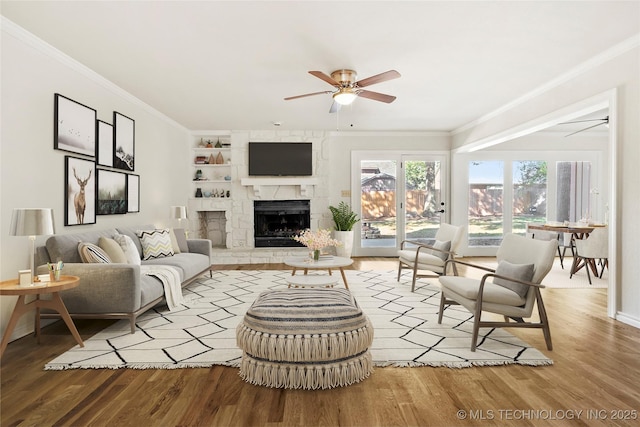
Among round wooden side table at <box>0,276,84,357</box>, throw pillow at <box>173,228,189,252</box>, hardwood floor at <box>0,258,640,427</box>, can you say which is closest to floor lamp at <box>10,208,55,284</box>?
round wooden side table at <box>0,276,84,357</box>

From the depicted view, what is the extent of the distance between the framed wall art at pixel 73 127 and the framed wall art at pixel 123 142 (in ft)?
1.51

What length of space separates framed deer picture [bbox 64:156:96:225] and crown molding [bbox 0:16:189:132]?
3.18ft

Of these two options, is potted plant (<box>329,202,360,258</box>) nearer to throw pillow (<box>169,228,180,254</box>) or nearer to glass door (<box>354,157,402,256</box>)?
glass door (<box>354,157,402,256</box>)

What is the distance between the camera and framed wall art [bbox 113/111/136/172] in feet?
15.3

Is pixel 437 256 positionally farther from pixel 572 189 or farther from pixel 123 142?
pixel 572 189

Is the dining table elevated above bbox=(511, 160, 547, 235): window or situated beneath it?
situated beneath

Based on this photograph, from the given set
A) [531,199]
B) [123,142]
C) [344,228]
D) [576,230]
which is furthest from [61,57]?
[531,199]

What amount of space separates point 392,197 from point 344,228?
1.32 meters

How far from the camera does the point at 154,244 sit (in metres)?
4.69

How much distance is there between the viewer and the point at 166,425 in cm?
188

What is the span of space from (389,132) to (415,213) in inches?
71.9

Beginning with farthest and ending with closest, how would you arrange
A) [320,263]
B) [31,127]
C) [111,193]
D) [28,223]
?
[111,193]
[320,263]
[31,127]
[28,223]

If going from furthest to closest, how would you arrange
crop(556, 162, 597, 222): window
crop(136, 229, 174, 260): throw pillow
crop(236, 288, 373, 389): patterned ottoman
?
crop(556, 162, 597, 222): window
crop(136, 229, 174, 260): throw pillow
crop(236, 288, 373, 389): patterned ottoman

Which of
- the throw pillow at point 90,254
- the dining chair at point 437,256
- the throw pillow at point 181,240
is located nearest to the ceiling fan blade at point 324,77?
the dining chair at point 437,256
